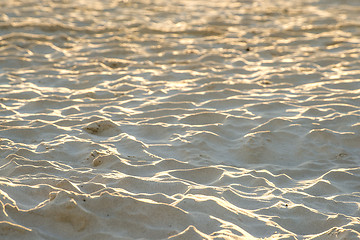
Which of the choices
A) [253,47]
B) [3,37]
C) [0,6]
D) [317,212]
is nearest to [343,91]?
[253,47]

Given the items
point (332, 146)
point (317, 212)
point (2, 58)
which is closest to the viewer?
point (317, 212)

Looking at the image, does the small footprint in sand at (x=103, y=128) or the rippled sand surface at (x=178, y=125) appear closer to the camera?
the rippled sand surface at (x=178, y=125)

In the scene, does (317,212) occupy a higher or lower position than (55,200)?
lower

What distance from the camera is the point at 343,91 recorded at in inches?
227

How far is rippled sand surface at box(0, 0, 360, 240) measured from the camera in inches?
132

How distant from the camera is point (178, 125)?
495cm

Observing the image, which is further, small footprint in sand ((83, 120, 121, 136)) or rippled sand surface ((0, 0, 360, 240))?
small footprint in sand ((83, 120, 121, 136))

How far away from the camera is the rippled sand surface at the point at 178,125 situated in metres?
3.36

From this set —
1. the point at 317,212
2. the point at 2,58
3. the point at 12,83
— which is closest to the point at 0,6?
the point at 2,58

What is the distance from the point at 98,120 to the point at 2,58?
237cm

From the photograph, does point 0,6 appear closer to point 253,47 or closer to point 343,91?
point 253,47

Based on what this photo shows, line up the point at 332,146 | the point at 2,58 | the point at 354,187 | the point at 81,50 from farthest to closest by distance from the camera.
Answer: the point at 81,50 → the point at 2,58 → the point at 332,146 → the point at 354,187

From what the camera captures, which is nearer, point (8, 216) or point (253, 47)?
point (8, 216)

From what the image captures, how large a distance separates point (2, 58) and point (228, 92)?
294cm
